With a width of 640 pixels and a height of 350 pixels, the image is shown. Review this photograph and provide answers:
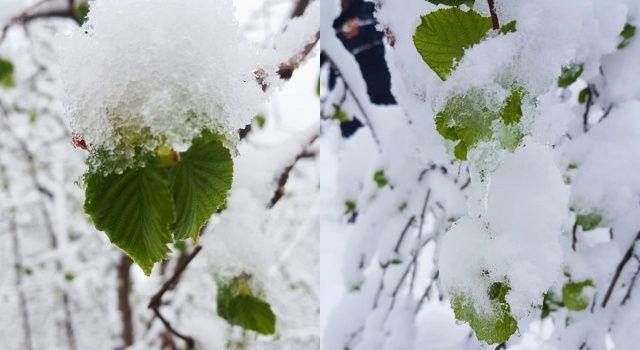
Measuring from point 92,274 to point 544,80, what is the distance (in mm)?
3160

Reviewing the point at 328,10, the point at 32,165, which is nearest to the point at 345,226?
the point at 328,10

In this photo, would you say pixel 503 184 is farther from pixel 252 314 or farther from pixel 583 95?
pixel 583 95

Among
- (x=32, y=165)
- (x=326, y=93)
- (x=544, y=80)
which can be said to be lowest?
(x=32, y=165)

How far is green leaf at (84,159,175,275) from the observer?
27 cm

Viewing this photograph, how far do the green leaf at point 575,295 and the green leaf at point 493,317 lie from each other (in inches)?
14.3

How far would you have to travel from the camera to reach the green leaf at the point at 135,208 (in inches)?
10.5

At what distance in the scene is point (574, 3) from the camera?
0.33m

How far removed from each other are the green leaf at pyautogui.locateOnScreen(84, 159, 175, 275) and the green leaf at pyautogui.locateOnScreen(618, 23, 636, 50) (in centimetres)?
61

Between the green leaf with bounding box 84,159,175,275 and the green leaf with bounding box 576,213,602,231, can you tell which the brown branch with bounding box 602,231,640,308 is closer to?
the green leaf with bounding box 576,213,602,231

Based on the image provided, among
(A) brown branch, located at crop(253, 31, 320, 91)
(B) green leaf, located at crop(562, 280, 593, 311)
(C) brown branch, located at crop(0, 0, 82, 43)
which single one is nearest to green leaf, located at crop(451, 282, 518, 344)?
(A) brown branch, located at crop(253, 31, 320, 91)

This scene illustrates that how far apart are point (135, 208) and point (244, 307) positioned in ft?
0.96

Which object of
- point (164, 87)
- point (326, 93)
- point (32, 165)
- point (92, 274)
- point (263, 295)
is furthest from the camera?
point (92, 274)

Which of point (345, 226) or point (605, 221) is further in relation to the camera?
point (345, 226)

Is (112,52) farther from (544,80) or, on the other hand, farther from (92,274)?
(92,274)
